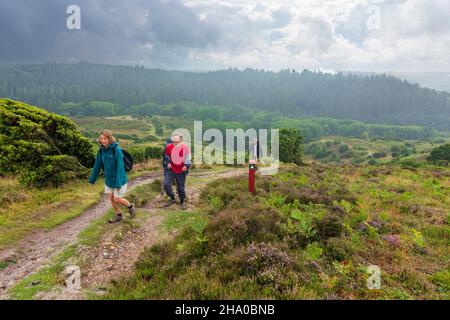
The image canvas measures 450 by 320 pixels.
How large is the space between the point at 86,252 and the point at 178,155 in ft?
13.5

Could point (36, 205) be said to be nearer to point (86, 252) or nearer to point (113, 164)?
point (113, 164)

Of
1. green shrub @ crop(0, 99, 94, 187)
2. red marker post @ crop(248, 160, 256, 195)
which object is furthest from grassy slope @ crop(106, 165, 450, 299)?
green shrub @ crop(0, 99, 94, 187)

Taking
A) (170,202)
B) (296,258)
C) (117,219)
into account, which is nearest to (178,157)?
(170,202)

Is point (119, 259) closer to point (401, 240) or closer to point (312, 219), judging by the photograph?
point (312, 219)

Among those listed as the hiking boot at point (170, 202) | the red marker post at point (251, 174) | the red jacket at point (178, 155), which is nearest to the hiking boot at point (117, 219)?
the hiking boot at point (170, 202)

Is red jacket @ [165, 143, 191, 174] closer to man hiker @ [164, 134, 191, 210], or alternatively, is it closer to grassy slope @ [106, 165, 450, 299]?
man hiker @ [164, 134, 191, 210]

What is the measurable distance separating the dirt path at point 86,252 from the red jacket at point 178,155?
6.24 feet

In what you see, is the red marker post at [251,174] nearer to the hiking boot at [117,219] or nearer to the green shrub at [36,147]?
the hiking boot at [117,219]

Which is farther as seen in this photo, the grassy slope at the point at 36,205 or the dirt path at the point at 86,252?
the grassy slope at the point at 36,205

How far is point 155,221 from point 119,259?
239 centimetres

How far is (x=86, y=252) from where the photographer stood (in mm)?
6770

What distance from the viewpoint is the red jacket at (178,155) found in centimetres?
953

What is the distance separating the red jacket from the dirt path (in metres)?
1.90

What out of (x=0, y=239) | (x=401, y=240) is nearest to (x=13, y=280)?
(x=0, y=239)
